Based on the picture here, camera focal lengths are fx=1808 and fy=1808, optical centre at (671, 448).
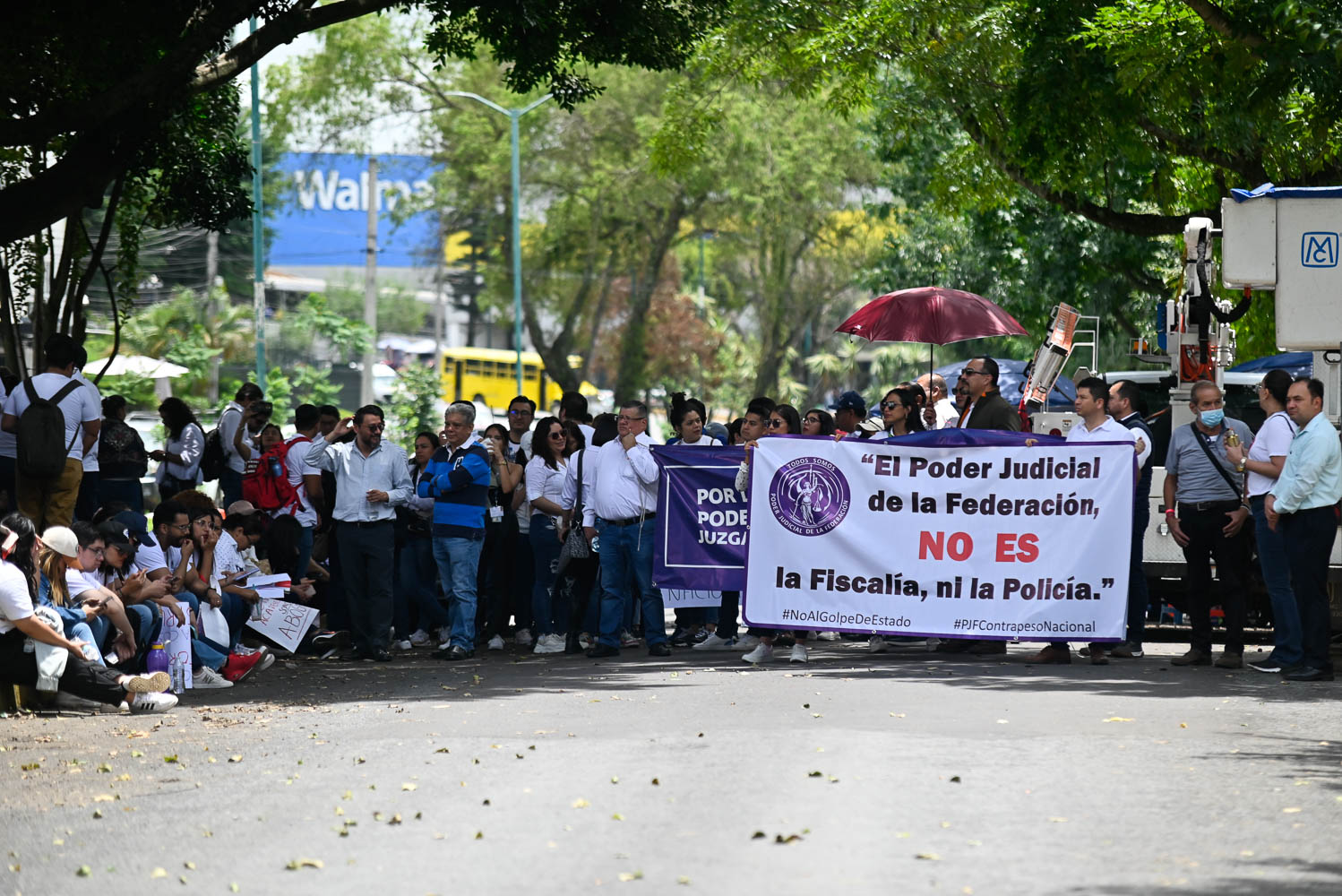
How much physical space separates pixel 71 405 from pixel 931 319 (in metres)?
7.38

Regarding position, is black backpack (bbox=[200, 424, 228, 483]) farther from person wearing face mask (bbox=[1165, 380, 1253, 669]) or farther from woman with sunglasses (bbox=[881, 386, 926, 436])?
person wearing face mask (bbox=[1165, 380, 1253, 669])

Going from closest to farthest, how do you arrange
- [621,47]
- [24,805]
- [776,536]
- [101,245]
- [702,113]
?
[24,805], [776,536], [621,47], [101,245], [702,113]

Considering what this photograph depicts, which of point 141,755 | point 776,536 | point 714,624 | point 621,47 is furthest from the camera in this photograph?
point 621,47

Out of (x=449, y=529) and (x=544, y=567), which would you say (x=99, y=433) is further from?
(x=544, y=567)

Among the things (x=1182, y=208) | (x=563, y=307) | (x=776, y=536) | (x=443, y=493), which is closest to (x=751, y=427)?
(x=776, y=536)

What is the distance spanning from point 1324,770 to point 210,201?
43.6 feet

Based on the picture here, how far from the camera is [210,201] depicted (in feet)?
60.3

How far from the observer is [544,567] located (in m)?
14.1

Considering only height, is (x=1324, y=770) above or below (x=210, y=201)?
below

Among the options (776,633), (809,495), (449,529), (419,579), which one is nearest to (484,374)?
(419,579)

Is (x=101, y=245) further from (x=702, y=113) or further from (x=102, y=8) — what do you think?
(x=702, y=113)

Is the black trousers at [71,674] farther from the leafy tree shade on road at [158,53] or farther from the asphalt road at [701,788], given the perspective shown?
the leafy tree shade on road at [158,53]

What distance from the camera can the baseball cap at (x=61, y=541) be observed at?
10.8 metres

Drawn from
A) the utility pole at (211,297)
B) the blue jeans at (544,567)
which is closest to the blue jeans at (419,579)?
the blue jeans at (544,567)
